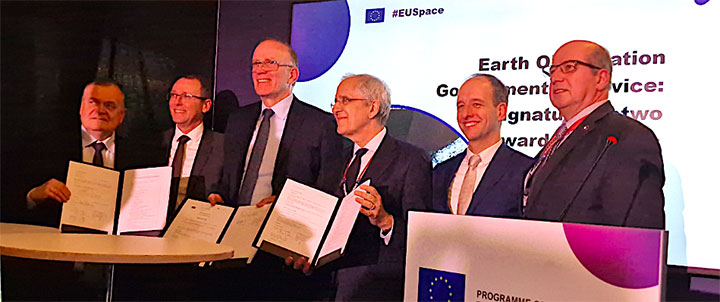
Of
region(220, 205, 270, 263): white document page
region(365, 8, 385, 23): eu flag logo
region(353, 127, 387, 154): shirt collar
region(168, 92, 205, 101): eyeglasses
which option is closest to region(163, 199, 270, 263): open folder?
region(220, 205, 270, 263): white document page

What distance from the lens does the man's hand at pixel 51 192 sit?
4.39 metres

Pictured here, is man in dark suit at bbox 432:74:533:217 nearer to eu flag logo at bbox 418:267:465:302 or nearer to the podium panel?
the podium panel

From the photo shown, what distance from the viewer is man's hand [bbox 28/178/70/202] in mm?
4391

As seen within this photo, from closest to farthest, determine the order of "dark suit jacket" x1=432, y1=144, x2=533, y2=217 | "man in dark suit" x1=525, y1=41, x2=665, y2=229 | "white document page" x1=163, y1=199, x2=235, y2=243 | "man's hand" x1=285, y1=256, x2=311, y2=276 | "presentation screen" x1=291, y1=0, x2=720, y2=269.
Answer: "presentation screen" x1=291, y1=0, x2=720, y2=269 < "man in dark suit" x1=525, y1=41, x2=665, y2=229 < "dark suit jacket" x1=432, y1=144, x2=533, y2=217 < "man's hand" x1=285, y1=256, x2=311, y2=276 < "white document page" x1=163, y1=199, x2=235, y2=243

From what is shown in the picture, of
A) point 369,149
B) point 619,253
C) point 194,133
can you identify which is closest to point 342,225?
point 369,149

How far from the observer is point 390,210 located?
373cm

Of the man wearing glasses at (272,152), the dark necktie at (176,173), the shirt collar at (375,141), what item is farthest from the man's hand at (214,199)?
the shirt collar at (375,141)

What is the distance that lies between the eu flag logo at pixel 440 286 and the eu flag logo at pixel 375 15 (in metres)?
2.00

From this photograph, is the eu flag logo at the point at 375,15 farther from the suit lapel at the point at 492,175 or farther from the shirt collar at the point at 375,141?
the suit lapel at the point at 492,175

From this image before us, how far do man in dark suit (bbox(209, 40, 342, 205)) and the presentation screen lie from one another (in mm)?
98

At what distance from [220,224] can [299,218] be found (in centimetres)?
53

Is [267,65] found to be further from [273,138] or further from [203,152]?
[203,152]

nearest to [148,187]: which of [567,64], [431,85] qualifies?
[431,85]

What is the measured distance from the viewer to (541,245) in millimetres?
1933
